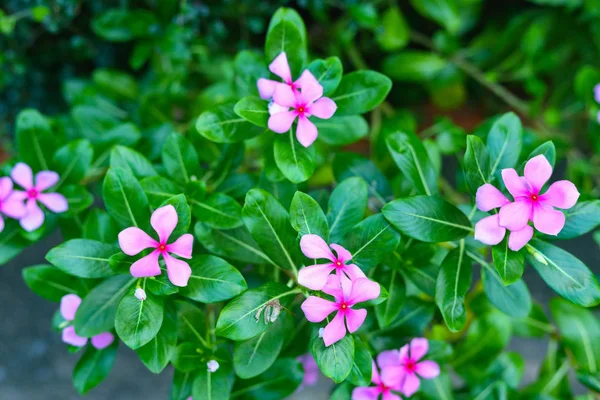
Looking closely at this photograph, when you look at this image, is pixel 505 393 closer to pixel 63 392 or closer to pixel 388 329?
pixel 388 329

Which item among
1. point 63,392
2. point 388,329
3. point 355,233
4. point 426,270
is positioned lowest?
point 63,392

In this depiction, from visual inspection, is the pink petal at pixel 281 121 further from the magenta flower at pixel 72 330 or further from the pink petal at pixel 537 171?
the magenta flower at pixel 72 330

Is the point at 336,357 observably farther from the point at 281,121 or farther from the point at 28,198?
the point at 28,198

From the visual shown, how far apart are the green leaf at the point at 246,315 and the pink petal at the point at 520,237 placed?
410 mm

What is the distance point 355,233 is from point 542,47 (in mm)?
1219

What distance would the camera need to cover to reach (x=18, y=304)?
6.81ft

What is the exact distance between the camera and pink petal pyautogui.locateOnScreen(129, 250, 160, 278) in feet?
3.27

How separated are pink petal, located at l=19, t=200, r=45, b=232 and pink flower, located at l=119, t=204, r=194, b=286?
0.34 metres

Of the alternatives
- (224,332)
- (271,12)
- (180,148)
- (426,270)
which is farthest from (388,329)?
(271,12)

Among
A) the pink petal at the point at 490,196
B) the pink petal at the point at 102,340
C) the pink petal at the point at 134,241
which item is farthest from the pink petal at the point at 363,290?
the pink petal at the point at 102,340

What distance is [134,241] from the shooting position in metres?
1.00

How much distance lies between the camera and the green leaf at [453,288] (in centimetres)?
106

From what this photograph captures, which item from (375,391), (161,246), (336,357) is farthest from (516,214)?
(161,246)

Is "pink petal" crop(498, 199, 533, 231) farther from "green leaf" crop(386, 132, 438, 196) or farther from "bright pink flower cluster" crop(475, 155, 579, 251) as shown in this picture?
"green leaf" crop(386, 132, 438, 196)
